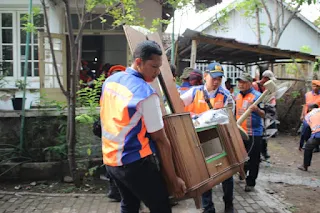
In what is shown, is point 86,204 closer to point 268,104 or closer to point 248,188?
point 248,188

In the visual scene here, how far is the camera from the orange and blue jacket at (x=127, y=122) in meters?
2.32

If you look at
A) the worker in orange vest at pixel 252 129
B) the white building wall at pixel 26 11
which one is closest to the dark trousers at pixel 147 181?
the worker in orange vest at pixel 252 129

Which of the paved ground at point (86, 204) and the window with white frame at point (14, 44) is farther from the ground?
the window with white frame at point (14, 44)

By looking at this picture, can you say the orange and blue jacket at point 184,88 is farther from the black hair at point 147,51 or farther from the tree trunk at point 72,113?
the black hair at point 147,51

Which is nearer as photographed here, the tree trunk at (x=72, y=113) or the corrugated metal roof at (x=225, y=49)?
the tree trunk at (x=72, y=113)

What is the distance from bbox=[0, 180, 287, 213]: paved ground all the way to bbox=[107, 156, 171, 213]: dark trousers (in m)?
2.20

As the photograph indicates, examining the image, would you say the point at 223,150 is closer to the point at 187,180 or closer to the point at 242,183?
the point at 187,180

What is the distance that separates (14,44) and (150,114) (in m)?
7.43

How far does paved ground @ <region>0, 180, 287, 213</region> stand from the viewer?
4551mm

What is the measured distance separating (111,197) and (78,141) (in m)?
1.31

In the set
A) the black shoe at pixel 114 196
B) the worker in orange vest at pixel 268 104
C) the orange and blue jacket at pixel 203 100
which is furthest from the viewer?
the worker in orange vest at pixel 268 104

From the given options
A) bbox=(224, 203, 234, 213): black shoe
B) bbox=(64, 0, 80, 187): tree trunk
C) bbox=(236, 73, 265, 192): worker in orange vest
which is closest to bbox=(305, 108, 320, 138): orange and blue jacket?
bbox=(236, 73, 265, 192): worker in orange vest

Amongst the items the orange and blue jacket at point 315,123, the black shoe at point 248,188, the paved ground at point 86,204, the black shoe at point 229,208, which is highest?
the orange and blue jacket at point 315,123

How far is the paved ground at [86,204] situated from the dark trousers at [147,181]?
7.21ft
